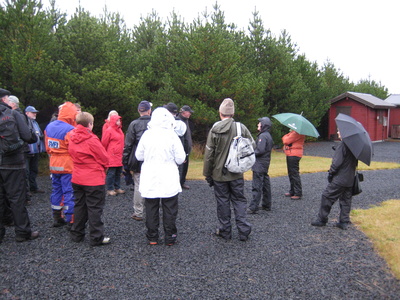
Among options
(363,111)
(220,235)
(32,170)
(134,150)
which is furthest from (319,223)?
(363,111)

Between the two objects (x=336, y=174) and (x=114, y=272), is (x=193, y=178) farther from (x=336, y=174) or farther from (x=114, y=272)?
(x=114, y=272)

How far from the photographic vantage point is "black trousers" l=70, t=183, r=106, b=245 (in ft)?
16.0

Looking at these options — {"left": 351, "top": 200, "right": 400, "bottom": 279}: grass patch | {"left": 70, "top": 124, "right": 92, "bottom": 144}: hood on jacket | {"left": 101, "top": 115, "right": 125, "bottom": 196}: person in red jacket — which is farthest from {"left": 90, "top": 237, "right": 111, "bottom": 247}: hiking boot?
{"left": 351, "top": 200, "right": 400, "bottom": 279}: grass patch

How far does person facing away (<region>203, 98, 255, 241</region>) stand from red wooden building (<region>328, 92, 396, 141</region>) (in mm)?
24317

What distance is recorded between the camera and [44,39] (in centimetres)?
1091

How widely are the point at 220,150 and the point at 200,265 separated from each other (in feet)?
5.66

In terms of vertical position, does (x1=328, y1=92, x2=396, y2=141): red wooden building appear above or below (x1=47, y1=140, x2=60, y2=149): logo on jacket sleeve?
above

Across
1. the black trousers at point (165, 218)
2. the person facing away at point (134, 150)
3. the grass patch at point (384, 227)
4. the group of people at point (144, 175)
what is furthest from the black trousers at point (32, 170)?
the grass patch at point (384, 227)

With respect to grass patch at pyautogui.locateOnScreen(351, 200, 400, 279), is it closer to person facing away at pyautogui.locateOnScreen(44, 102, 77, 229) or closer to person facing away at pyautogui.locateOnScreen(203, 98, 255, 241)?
person facing away at pyautogui.locateOnScreen(203, 98, 255, 241)

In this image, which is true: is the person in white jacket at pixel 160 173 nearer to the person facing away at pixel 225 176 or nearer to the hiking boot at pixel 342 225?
the person facing away at pixel 225 176

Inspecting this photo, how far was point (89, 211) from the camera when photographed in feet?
16.2

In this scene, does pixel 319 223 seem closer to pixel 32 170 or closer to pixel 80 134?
pixel 80 134

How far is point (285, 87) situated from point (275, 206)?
49.2 feet

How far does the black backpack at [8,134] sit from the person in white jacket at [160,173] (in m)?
1.73
